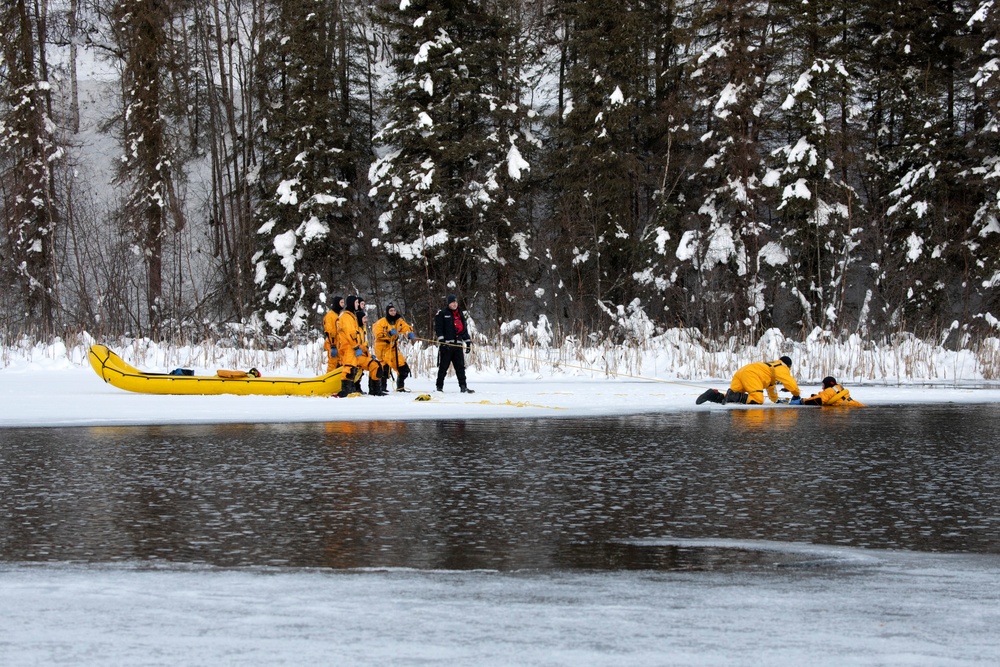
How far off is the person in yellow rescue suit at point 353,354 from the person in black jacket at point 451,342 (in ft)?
5.01

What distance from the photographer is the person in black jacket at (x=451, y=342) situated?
1903cm

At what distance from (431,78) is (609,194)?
7210 mm

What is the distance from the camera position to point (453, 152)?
123ft

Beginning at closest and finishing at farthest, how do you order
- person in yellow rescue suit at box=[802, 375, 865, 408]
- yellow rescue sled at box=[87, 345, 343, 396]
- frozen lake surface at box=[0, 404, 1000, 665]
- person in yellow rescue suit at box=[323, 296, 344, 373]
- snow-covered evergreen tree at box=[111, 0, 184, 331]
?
frozen lake surface at box=[0, 404, 1000, 665] < person in yellow rescue suit at box=[802, 375, 865, 408] < yellow rescue sled at box=[87, 345, 343, 396] < person in yellow rescue suit at box=[323, 296, 344, 373] < snow-covered evergreen tree at box=[111, 0, 184, 331]

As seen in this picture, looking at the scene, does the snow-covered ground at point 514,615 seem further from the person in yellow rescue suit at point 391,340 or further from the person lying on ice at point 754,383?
the person in yellow rescue suit at point 391,340

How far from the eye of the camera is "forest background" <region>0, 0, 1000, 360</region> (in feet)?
121

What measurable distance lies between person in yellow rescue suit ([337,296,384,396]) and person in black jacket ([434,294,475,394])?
1.53 metres

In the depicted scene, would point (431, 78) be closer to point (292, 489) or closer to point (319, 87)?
point (319, 87)

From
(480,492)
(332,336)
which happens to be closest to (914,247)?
(332,336)

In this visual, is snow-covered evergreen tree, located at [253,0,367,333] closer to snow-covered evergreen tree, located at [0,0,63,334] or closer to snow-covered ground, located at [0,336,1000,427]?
snow-covered evergreen tree, located at [0,0,63,334]

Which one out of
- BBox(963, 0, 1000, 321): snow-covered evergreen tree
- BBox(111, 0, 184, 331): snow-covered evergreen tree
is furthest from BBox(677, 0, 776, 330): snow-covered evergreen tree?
BBox(111, 0, 184, 331): snow-covered evergreen tree

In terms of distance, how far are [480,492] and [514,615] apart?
359 centimetres

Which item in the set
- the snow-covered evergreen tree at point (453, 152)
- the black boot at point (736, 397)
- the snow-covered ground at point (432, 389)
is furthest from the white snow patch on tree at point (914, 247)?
the black boot at point (736, 397)

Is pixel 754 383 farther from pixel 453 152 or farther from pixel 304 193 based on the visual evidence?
pixel 304 193
